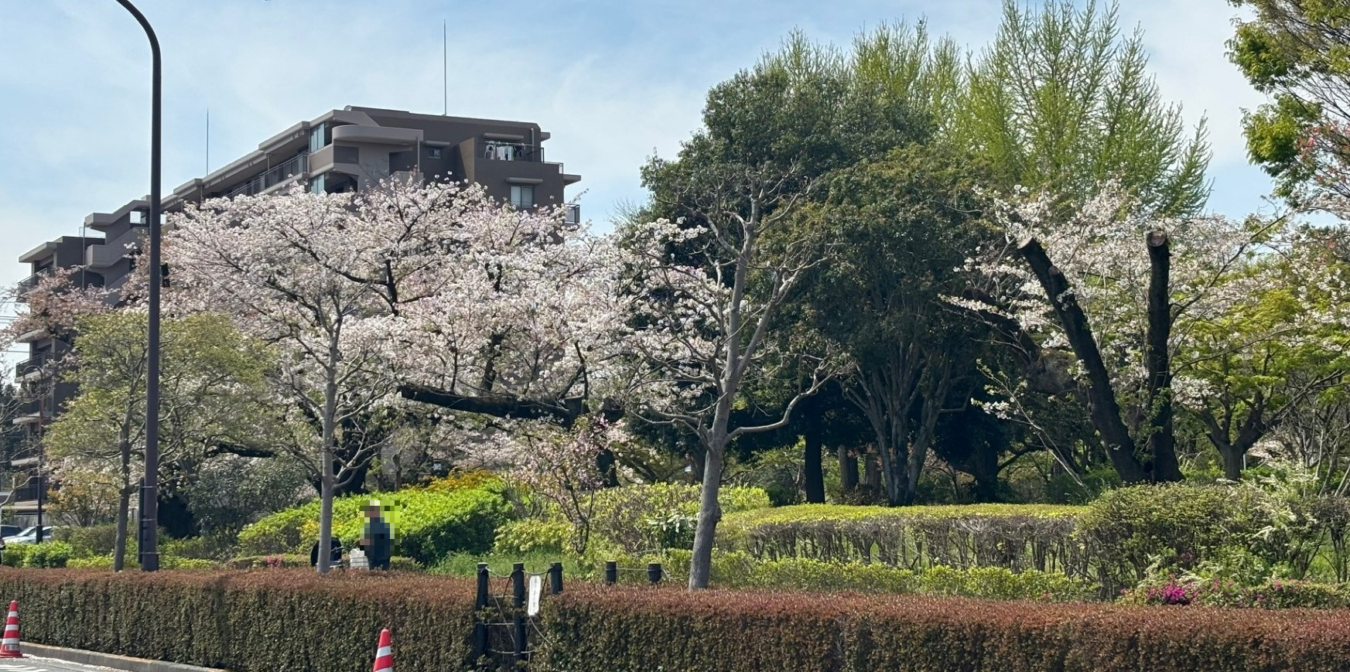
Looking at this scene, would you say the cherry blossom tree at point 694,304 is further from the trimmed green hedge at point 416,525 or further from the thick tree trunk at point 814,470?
the trimmed green hedge at point 416,525

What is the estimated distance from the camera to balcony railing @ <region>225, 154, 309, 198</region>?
66.0 m

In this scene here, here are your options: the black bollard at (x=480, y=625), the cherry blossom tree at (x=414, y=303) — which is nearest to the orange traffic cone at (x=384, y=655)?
the black bollard at (x=480, y=625)

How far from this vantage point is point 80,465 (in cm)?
2525

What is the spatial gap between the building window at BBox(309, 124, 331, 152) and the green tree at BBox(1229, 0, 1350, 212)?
169 ft

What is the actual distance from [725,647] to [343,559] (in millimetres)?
11689

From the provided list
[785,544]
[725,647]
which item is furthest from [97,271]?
[725,647]

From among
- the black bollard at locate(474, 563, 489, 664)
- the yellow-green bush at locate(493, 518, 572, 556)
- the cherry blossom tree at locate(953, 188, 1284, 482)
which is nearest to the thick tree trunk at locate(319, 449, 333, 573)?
the yellow-green bush at locate(493, 518, 572, 556)

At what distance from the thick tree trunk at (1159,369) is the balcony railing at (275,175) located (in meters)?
53.7

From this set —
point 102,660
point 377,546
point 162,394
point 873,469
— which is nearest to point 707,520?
point 377,546

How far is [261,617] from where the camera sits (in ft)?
47.5

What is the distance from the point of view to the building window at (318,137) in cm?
6412

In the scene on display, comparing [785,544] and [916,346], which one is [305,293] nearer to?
[916,346]

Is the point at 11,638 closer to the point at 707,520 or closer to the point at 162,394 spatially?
the point at 162,394

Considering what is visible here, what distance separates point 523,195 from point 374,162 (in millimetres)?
7273
